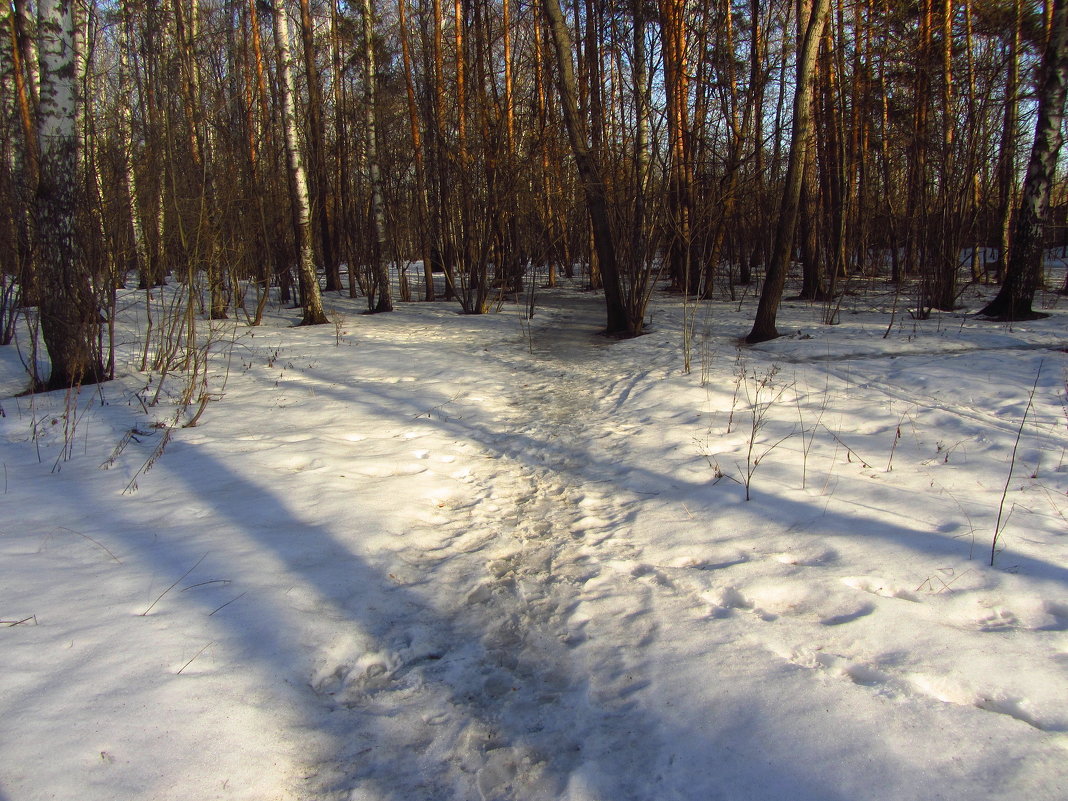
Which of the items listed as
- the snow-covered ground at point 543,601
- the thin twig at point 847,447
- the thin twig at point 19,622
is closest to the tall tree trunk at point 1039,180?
the snow-covered ground at point 543,601

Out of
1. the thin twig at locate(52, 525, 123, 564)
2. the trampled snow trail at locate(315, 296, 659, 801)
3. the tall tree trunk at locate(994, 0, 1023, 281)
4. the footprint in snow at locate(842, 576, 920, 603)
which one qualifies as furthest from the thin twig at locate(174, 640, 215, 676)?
the tall tree trunk at locate(994, 0, 1023, 281)

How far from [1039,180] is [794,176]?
4.12 metres

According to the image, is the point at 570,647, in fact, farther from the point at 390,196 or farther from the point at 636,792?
the point at 390,196

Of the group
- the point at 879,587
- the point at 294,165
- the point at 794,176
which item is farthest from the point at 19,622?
the point at 294,165

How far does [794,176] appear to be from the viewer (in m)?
8.09

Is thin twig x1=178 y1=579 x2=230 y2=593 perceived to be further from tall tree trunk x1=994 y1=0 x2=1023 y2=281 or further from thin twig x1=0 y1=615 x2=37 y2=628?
tall tree trunk x1=994 y1=0 x2=1023 y2=281

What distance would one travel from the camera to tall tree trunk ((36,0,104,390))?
6012mm

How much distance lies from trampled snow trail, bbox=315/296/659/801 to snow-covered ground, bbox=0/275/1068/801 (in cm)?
1

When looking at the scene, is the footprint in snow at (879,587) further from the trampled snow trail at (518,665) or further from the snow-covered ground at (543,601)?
the trampled snow trail at (518,665)

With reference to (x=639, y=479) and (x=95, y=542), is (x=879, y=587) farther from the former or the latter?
(x=95, y=542)

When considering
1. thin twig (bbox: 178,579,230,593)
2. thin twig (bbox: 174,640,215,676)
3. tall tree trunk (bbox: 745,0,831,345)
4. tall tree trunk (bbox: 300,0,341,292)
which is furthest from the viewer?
tall tree trunk (bbox: 300,0,341,292)

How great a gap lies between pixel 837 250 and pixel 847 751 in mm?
11927

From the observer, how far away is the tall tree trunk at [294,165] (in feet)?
34.0

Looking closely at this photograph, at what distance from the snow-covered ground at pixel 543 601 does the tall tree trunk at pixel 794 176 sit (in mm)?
3081
